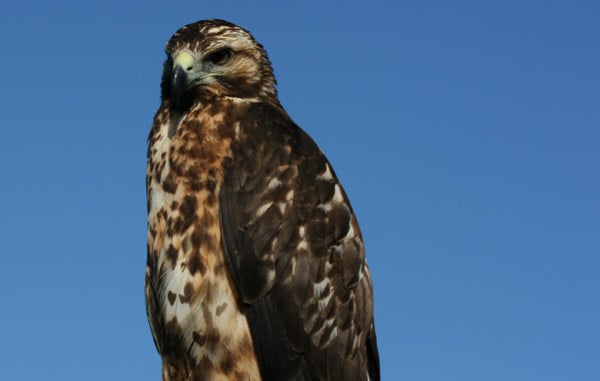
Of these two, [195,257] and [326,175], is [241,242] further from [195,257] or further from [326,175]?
[326,175]

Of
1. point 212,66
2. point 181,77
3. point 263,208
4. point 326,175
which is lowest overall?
point 263,208

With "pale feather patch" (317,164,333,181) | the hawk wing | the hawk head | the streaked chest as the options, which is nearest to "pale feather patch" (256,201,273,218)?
the hawk wing

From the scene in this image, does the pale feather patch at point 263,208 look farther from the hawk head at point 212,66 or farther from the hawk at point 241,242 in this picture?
the hawk head at point 212,66

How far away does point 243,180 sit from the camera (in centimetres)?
507

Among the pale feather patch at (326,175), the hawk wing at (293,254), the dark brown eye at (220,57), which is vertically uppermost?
the dark brown eye at (220,57)

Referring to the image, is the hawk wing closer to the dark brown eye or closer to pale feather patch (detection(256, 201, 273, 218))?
pale feather patch (detection(256, 201, 273, 218))

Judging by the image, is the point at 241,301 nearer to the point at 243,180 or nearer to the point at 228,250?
the point at 228,250

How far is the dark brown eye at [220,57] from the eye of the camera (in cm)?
564

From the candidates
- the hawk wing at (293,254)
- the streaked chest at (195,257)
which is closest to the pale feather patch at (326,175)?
the hawk wing at (293,254)

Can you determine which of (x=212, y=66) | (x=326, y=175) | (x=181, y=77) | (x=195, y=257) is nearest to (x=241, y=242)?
(x=195, y=257)

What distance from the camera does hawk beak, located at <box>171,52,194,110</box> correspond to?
5.36m

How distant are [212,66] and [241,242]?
1291 millimetres

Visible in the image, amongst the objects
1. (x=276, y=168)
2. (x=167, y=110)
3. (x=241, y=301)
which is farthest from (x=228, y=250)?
(x=167, y=110)

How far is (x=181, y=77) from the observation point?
5.40 metres
